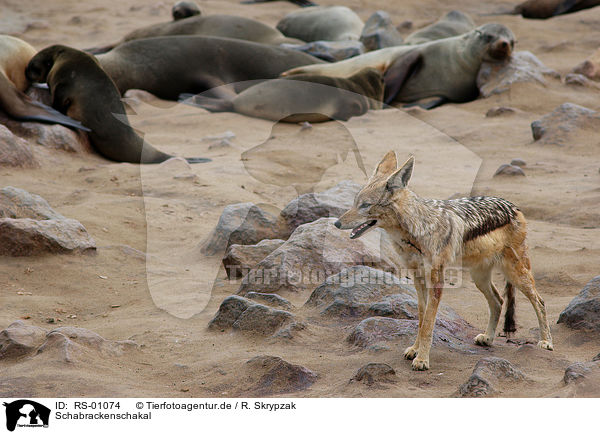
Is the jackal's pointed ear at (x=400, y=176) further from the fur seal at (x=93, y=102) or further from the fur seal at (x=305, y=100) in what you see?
the fur seal at (x=305, y=100)

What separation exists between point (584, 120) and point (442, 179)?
229 cm

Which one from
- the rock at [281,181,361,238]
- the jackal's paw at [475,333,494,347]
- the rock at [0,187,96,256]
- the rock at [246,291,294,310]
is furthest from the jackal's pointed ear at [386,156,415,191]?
the rock at [0,187,96,256]

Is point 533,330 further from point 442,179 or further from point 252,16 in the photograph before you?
point 252,16

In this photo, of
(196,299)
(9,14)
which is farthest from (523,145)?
(9,14)

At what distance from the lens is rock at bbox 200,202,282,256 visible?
552 centimetres

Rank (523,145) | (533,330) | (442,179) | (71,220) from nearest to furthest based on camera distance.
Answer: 1. (533,330)
2. (71,220)
3. (442,179)
4. (523,145)

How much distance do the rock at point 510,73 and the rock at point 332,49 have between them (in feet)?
7.48

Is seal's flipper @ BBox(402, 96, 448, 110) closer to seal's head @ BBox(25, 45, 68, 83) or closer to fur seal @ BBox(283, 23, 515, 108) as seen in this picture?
fur seal @ BBox(283, 23, 515, 108)

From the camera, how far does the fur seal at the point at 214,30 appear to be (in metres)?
12.2

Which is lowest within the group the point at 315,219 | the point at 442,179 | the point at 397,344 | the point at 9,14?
the point at 9,14

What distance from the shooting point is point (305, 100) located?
31.1 feet

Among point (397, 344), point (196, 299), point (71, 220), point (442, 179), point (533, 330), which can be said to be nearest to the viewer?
point (397, 344)

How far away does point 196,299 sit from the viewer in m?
4.61
